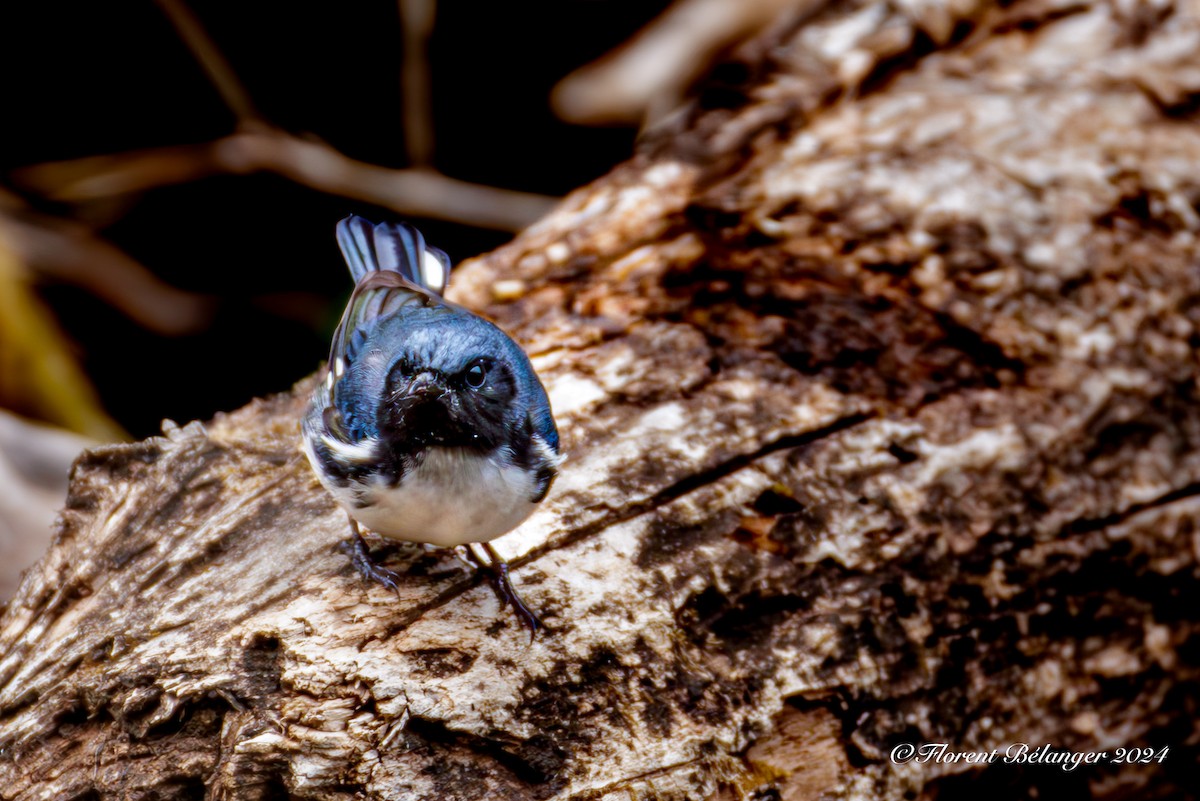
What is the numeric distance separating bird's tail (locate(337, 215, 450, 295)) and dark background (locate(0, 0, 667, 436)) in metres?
2.89

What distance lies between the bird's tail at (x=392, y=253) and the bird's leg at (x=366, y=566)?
820 millimetres

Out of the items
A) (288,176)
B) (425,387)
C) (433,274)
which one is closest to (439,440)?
(425,387)

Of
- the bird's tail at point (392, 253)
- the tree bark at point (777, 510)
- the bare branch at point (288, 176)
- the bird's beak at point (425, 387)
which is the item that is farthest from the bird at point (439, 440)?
the bare branch at point (288, 176)

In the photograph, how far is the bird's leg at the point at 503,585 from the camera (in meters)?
2.62

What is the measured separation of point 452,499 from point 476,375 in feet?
0.95

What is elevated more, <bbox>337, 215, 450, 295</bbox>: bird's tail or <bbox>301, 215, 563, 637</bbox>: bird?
<bbox>337, 215, 450, 295</bbox>: bird's tail

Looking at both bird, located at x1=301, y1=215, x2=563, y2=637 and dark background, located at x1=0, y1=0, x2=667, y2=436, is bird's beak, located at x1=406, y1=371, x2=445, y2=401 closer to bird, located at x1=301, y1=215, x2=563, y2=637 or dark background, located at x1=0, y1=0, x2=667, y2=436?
bird, located at x1=301, y1=215, x2=563, y2=637

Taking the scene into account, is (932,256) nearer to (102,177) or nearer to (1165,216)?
(1165,216)

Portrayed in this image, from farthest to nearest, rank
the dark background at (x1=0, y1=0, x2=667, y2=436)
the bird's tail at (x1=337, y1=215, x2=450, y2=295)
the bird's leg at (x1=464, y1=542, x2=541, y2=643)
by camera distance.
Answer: the dark background at (x1=0, y1=0, x2=667, y2=436) < the bird's tail at (x1=337, y1=215, x2=450, y2=295) < the bird's leg at (x1=464, y1=542, x2=541, y2=643)

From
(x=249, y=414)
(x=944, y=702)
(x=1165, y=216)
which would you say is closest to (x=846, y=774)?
(x=944, y=702)

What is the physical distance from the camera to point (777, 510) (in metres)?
2.97

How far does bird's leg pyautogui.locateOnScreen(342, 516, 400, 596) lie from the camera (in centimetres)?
268

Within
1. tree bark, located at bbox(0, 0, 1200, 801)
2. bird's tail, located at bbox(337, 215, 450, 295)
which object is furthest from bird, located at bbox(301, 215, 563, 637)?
bird's tail, located at bbox(337, 215, 450, 295)

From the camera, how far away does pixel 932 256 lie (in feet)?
11.6
